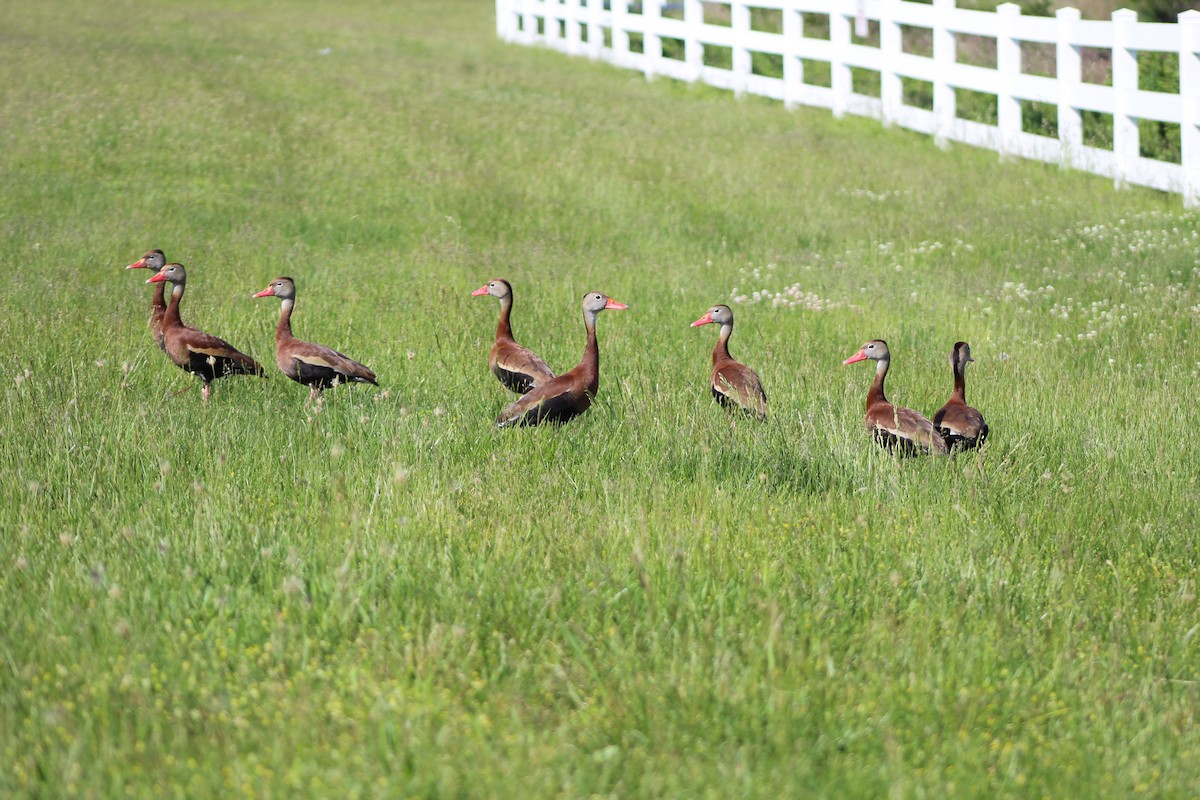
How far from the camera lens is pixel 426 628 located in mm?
3820

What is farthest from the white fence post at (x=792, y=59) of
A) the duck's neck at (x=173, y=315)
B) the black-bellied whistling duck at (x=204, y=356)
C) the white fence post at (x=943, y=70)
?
the black-bellied whistling duck at (x=204, y=356)

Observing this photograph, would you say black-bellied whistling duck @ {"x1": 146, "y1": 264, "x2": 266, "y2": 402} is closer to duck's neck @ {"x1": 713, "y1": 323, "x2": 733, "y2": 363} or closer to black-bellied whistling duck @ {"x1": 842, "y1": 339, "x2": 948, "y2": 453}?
duck's neck @ {"x1": 713, "y1": 323, "x2": 733, "y2": 363}

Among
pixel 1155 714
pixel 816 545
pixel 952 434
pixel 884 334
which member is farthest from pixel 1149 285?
pixel 1155 714

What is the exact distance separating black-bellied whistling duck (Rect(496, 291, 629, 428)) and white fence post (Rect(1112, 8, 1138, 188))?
312 inches

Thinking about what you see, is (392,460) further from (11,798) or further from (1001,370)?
(1001,370)

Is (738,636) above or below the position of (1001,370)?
above

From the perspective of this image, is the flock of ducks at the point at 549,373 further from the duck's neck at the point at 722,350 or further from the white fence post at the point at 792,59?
the white fence post at the point at 792,59

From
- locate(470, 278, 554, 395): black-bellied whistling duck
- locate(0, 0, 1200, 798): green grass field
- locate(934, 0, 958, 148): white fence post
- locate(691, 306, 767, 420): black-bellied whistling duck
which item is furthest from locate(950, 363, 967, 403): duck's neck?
locate(934, 0, 958, 148): white fence post

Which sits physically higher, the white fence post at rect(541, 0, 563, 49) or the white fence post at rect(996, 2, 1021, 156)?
the white fence post at rect(996, 2, 1021, 156)

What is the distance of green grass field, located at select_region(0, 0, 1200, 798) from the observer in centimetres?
322

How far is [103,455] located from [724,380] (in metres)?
2.68

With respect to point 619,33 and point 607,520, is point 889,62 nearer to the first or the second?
point 619,33

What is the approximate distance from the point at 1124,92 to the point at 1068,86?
2.96 ft

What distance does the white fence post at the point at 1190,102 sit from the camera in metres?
11.3
